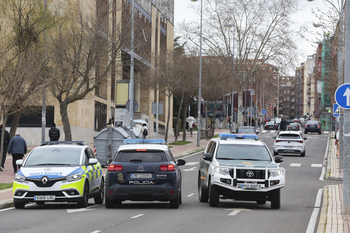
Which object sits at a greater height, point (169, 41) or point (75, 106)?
point (169, 41)

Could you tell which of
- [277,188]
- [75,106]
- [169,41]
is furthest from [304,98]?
Result: [277,188]

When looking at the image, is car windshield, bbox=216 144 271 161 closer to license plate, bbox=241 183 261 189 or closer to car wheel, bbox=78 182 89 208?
license plate, bbox=241 183 261 189

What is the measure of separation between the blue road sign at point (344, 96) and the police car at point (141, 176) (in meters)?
3.81

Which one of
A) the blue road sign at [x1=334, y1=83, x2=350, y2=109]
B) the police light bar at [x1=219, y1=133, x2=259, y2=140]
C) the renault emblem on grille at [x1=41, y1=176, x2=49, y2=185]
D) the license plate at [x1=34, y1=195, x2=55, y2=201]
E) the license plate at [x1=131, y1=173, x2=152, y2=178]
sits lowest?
the license plate at [x1=34, y1=195, x2=55, y2=201]

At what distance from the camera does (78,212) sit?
42.8 ft

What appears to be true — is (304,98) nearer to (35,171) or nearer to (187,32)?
(187,32)

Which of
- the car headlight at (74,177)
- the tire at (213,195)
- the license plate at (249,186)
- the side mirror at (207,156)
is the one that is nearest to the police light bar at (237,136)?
Result: the side mirror at (207,156)

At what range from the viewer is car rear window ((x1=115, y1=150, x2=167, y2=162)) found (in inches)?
515

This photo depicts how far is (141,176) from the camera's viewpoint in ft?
42.3

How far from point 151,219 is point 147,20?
44.9 m

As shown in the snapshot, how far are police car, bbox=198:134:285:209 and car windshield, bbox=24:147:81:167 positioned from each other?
3.18 m

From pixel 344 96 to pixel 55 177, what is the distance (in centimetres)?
649

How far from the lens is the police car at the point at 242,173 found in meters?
13.4

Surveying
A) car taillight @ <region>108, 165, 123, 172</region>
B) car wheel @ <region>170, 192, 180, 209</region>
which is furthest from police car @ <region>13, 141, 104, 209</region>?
car wheel @ <region>170, 192, 180, 209</region>
